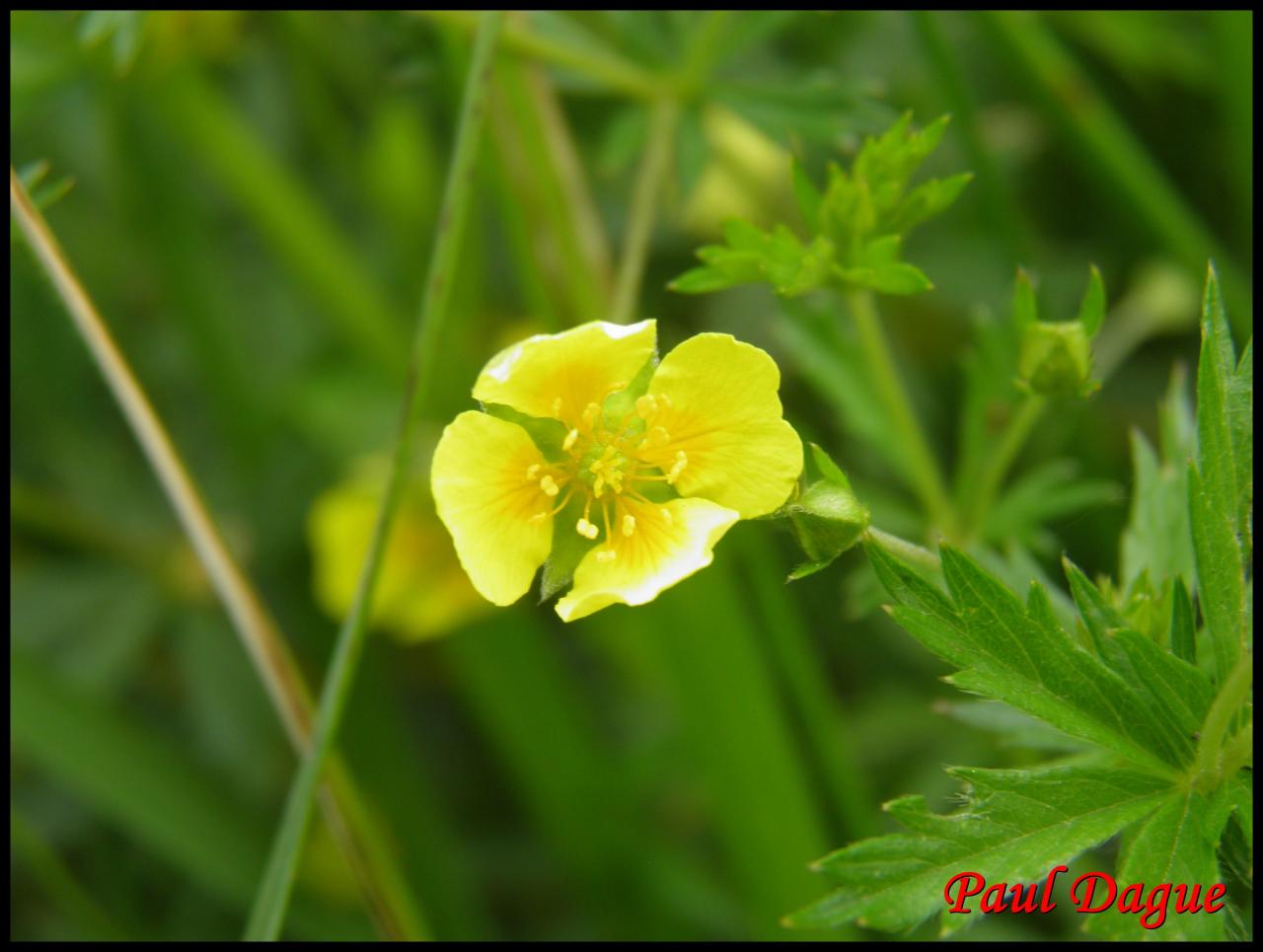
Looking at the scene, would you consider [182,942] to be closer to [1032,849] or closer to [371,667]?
[371,667]

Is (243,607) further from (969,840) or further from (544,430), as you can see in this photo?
(969,840)

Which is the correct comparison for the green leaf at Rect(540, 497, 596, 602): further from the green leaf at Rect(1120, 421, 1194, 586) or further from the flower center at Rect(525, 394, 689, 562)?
the green leaf at Rect(1120, 421, 1194, 586)

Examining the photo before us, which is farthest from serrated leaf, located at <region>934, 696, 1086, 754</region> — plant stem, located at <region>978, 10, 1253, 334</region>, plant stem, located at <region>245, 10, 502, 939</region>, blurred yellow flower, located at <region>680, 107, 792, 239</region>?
blurred yellow flower, located at <region>680, 107, 792, 239</region>

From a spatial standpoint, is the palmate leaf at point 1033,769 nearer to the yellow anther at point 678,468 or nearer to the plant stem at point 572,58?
the yellow anther at point 678,468

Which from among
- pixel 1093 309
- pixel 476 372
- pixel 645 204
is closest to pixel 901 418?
pixel 1093 309

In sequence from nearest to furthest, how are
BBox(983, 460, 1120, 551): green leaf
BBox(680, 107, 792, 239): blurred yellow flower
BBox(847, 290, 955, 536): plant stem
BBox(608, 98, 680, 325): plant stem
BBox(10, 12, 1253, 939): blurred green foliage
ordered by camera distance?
BBox(847, 290, 955, 536): plant stem → BBox(983, 460, 1120, 551): green leaf → BBox(608, 98, 680, 325): plant stem → BBox(10, 12, 1253, 939): blurred green foliage → BBox(680, 107, 792, 239): blurred yellow flower
